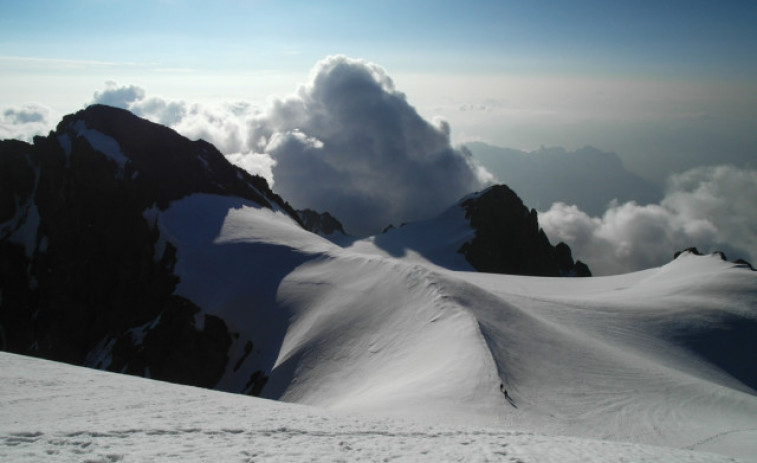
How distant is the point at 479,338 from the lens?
24.5m

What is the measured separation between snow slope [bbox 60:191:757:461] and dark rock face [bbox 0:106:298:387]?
2.91 m

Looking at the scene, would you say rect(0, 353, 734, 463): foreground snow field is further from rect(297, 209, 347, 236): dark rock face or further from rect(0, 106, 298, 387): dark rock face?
Result: rect(297, 209, 347, 236): dark rock face

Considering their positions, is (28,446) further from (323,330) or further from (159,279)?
(159,279)

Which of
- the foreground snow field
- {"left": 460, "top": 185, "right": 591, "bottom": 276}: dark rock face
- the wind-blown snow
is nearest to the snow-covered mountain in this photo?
the wind-blown snow

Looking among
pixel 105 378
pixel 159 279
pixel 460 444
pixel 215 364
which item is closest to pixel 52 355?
pixel 159 279

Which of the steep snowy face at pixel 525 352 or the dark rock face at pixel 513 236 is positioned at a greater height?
the dark rock face at pixel 513 236

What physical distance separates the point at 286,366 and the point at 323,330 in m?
3.76

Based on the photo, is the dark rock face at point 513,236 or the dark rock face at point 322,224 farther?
the dark rock face at point 322,224

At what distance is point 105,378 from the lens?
754 inches

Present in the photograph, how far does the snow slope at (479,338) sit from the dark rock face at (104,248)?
2912 millimetres

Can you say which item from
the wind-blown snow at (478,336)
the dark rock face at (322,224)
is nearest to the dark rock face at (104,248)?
the wind-blown snow at (478,336)

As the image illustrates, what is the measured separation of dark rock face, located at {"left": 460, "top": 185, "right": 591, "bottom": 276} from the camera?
108m

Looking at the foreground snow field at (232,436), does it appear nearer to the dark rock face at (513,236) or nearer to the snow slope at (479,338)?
the snow slope at (479,338)

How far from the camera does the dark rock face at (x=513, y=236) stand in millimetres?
107500
